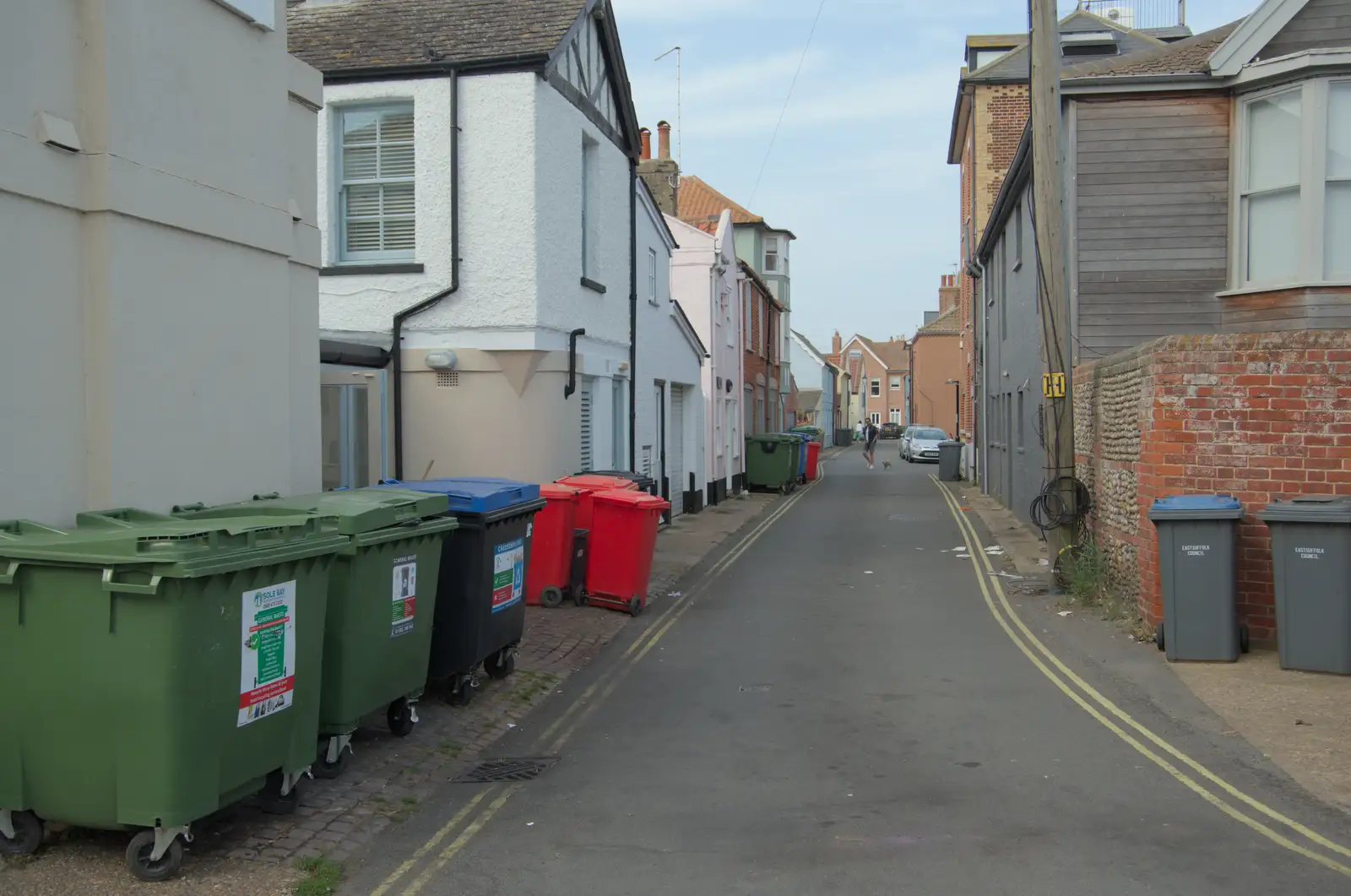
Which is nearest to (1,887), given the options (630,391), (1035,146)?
(1035,146)

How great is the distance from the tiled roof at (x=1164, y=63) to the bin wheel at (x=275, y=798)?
12.8m

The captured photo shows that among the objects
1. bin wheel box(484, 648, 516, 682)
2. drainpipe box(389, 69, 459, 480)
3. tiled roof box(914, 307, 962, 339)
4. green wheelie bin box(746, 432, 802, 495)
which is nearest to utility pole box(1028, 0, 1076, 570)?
drainpipe box(389, 69, 459, 480)

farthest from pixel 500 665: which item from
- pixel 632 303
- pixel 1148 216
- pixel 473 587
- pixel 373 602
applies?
pixel 1148 216

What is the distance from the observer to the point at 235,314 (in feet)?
25.1

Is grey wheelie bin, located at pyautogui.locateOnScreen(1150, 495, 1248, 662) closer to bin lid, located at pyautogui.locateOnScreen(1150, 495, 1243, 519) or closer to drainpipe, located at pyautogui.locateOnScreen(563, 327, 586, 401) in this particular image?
bin lid, located at pyautogui.locateOnScreen(1150, 495, 1243, 519)

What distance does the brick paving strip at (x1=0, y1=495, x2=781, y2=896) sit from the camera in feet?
15.9

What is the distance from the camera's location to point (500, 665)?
8.64 metres

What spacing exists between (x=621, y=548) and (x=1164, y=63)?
31.3ft

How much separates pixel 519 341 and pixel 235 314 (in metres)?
5.62

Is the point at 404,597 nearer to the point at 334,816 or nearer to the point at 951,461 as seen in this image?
the point at 334,816

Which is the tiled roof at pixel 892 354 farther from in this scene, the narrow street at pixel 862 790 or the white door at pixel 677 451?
the narrow street at pixel 862 790

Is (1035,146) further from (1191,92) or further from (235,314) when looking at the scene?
(235,314)

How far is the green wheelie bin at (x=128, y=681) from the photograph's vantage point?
186 inches

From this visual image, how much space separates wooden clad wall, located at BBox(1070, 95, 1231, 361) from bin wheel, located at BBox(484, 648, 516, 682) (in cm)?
914
